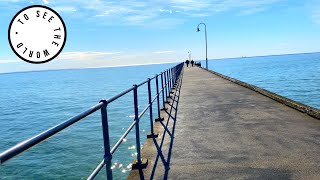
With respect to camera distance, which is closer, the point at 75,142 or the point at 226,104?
the point at 226,104

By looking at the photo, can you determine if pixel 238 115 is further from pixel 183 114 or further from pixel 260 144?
pixel 260 144

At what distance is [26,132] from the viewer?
26203 mm

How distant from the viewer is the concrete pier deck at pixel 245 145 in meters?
4.64

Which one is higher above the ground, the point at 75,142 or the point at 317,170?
the point at 317,170

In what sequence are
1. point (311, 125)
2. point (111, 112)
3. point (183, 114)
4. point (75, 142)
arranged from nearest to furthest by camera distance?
point (311, 125)
point (183, 114)
point (75, 142)
point (111, 112)

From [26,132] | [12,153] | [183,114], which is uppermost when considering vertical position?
[12,153]

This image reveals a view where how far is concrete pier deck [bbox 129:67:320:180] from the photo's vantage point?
4.64 metres

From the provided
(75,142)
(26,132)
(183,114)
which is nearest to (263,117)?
(183,114)

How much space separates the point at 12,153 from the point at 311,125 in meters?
6.79

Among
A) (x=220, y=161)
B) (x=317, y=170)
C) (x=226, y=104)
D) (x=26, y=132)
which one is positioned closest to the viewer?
(x=317, y=170)

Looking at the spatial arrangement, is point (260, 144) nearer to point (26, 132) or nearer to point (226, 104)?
point (226, 104)

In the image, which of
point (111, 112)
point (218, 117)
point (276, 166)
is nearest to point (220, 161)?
point (276, 166)

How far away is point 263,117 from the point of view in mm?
8305

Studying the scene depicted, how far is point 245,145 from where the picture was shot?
5887 mm
